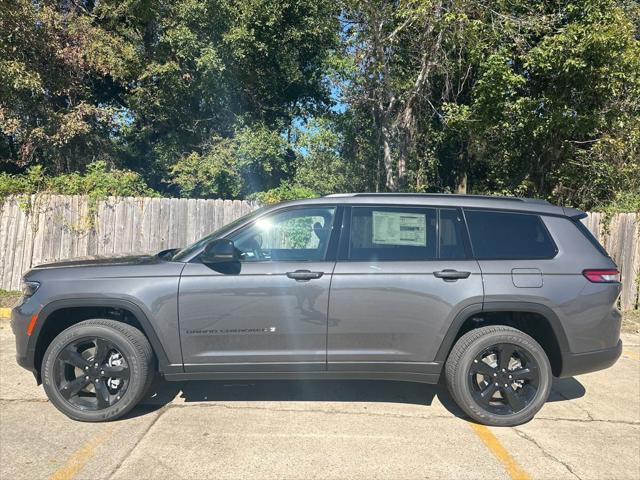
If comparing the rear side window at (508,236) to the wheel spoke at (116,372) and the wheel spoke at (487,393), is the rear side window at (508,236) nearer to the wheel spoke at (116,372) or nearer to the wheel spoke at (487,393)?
the wheel spoke at (487,393)

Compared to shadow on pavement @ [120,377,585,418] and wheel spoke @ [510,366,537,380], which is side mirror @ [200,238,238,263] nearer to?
shadow on pavement @ [120,377,585,418]

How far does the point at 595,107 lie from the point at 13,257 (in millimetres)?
11264

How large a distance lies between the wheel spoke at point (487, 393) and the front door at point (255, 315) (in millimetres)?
1353

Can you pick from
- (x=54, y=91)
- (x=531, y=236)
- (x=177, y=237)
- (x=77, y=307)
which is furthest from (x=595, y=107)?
(x=54, y=91)

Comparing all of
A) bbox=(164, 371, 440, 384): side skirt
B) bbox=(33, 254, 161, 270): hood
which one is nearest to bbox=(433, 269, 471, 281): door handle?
bbox=(164, 371, 440, 384): side skirt

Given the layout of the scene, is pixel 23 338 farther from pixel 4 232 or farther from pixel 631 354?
pixel 631 354

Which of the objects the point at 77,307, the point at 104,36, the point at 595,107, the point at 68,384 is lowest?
the point at 68,384

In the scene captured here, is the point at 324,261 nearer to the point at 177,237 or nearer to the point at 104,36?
the point at 177,237

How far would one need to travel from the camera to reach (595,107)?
9586 millimetres

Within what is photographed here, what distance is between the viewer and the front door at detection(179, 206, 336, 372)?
151 inches

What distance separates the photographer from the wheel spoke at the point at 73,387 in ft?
A: 13.0

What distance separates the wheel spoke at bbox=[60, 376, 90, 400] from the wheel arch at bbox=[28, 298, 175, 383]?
304 mm

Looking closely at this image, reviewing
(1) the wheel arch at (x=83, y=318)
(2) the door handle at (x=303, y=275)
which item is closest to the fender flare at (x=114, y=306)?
(1) the wheel arch at (x=83, y=318)

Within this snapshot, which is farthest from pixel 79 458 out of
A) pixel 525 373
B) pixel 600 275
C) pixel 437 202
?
pixel 600 275
